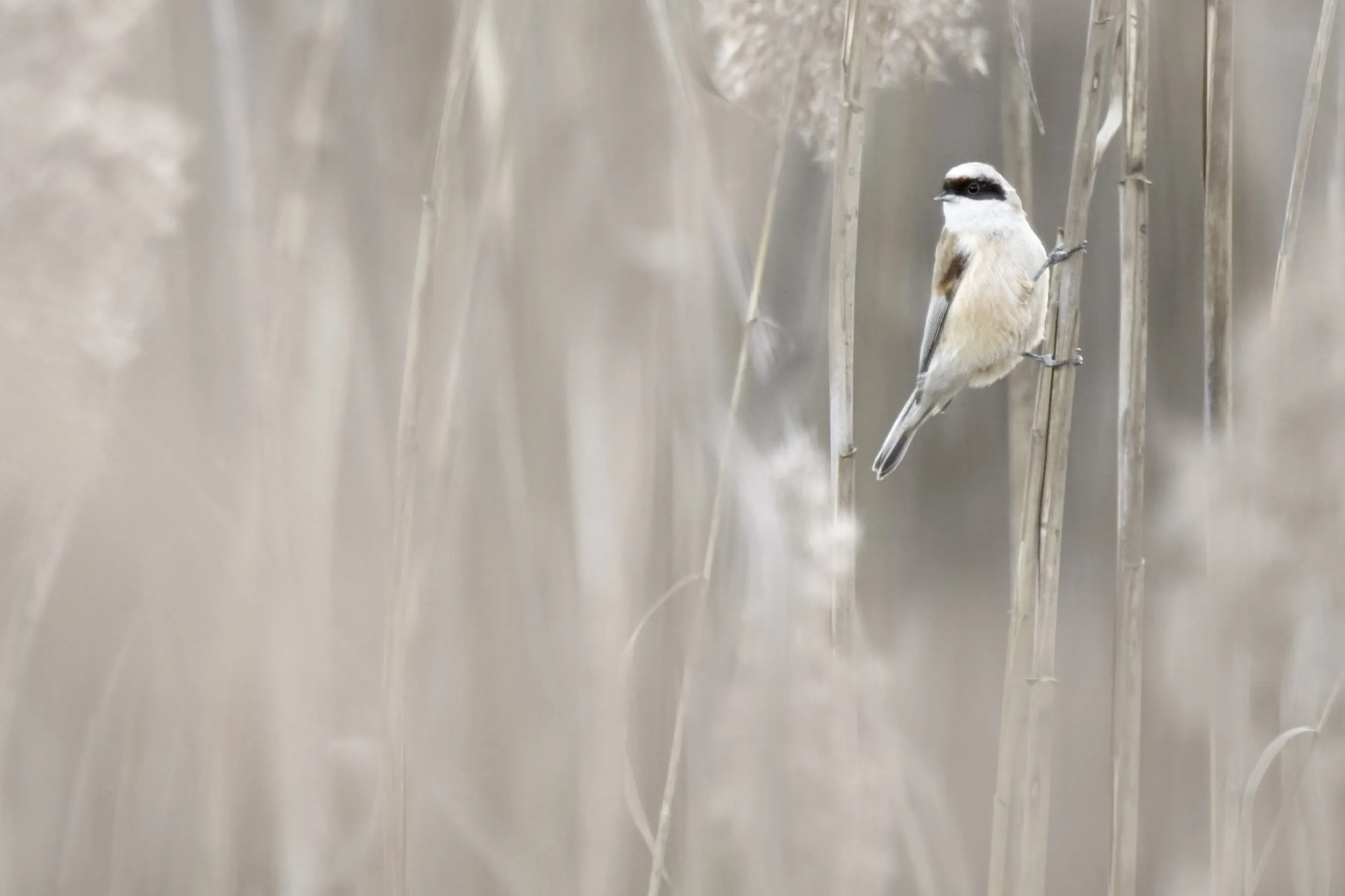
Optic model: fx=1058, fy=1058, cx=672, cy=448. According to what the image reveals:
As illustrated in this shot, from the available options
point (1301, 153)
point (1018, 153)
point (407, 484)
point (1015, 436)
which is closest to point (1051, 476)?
point (1015, 436)

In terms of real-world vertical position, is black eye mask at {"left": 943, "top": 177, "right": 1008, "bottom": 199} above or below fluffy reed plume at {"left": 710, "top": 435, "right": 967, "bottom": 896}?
above

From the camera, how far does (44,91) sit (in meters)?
0.97

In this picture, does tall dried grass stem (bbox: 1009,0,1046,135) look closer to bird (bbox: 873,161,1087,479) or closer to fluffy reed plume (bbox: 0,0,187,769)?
bird (bbox: 873,161,1087,479)

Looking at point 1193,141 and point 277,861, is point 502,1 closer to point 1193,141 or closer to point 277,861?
point 1193,141

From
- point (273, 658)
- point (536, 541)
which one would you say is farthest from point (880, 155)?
point (273, 658)

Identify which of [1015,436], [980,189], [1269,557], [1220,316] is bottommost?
[1269,557]

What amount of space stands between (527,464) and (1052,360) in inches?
18.9

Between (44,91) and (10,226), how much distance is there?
128 mm

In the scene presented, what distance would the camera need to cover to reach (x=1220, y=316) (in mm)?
971

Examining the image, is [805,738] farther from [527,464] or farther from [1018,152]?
[1018,152]

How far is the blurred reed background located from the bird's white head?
0.08 ft

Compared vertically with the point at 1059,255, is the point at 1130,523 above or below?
below

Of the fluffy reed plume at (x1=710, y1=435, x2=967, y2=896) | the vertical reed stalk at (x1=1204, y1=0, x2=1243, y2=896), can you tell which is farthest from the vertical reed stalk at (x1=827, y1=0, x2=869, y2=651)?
the vertical reed stalk at (x1=1204, y1=0, x2=1243, y2=896)

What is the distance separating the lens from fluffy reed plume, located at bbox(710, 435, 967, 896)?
979 mm
